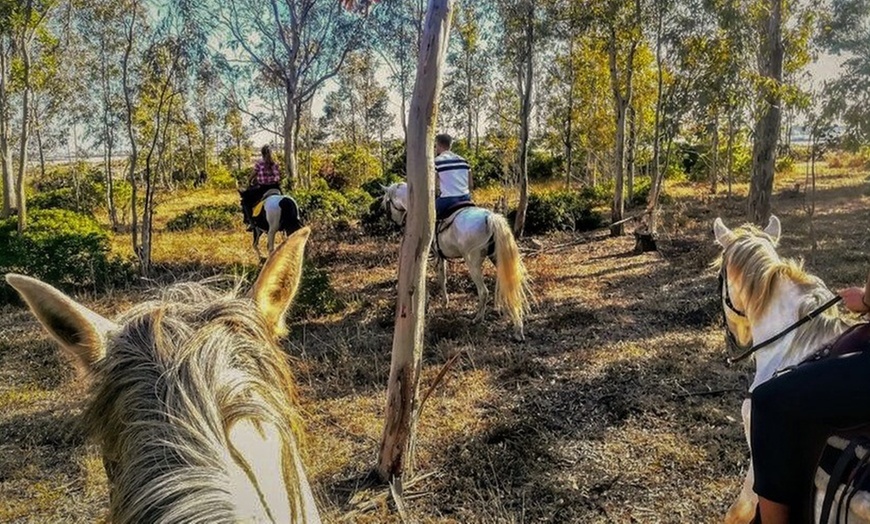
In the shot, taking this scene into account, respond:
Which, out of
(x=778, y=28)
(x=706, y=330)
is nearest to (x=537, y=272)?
(x=706, y=330)

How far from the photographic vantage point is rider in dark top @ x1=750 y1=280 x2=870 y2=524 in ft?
5.46

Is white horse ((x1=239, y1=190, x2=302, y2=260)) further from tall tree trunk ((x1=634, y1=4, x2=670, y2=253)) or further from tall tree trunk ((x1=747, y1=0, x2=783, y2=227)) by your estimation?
tall tree trunk ((x1=747, y1=0, x2=783, y2=227))

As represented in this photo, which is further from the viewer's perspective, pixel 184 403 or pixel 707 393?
pixel 707 393

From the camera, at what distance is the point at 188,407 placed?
1029 millimetres

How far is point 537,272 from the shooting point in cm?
962

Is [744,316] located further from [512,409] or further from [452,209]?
[452,209]

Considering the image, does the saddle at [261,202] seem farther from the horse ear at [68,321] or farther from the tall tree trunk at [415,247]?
the horse ear at [68,321]

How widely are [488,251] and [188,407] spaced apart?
6210 millimetres

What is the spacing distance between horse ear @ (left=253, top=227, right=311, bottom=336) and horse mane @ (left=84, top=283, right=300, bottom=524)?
0.17 meters

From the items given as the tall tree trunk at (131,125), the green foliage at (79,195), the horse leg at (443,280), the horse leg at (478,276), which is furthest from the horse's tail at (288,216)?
the green foliage at (79,195)

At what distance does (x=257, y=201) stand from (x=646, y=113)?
1371 cm

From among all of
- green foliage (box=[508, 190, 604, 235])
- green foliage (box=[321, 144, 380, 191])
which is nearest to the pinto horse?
green foliage (box=[508, 190, 604, 235])

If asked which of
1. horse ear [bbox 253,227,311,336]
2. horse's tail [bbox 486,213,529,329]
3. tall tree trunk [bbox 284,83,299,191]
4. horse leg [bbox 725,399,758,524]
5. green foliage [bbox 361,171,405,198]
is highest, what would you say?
tall tree trunk [bbox 284,83,299,191]

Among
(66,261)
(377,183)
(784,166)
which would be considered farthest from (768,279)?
(784,166)
